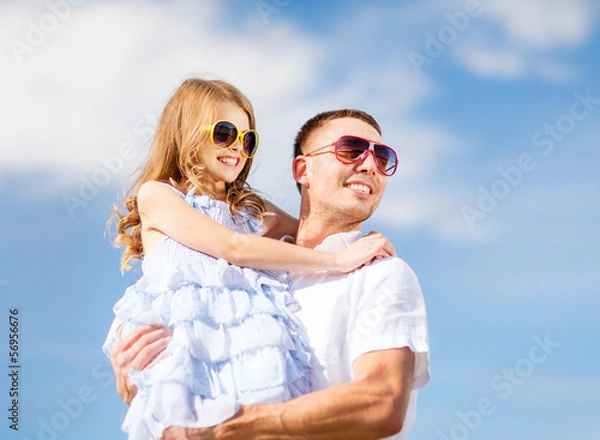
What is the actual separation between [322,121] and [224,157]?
3.09 ft

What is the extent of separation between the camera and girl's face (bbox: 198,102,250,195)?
5164mm

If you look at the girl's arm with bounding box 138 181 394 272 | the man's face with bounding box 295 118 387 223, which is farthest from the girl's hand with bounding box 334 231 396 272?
the man's face with bounding box 295 118 387 223

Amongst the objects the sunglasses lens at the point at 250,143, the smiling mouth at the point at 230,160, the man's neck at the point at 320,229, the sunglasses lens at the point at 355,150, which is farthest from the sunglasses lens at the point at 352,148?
the smiling mouth at the point at 230,160

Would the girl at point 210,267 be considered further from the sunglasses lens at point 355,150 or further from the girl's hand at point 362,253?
the sunglasses lens at point 355,150

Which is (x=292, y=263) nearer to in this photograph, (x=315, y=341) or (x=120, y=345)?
(x=315, y=341)

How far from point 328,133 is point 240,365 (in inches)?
81.8

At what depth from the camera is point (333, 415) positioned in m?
3.89

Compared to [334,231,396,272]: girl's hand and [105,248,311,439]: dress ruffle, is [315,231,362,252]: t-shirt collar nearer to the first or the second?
[334,231,396,272]: girl's hand

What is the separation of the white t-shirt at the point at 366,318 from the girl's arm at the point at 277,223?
87 centimetres

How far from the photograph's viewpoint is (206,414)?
391 cm

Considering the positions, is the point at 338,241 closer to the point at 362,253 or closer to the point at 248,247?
the point at 362,253

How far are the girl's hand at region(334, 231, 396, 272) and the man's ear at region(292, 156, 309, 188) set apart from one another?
3.47ft

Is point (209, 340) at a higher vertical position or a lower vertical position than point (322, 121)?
lower

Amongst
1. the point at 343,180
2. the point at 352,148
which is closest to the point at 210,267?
the point at 343,180
